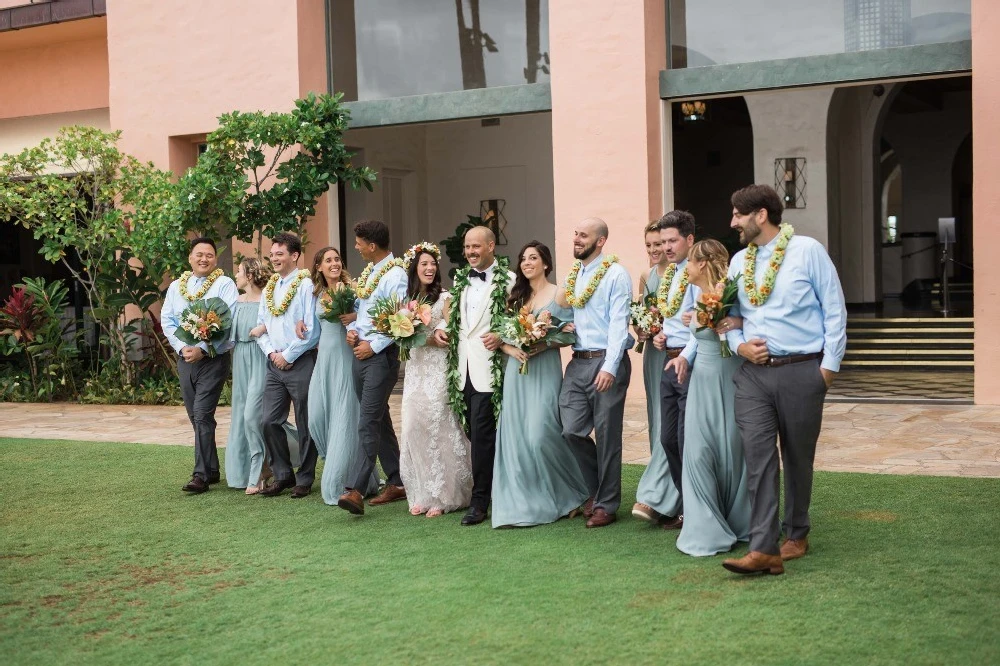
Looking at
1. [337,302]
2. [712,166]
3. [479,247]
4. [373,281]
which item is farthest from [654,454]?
[712,166]

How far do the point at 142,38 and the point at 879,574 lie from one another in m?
12.6

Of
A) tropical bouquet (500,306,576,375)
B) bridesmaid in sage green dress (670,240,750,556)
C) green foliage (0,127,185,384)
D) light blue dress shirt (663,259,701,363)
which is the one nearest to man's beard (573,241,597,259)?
tropical bouquet (500,306,576,375)

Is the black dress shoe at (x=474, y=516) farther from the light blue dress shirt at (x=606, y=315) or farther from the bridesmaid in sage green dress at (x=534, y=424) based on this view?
the light blue dress shirt at (x=606, y=315)

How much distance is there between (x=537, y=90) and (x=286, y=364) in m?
5.99

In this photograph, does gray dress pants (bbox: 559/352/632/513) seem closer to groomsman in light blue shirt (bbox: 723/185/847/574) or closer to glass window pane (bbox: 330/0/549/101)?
groomsman in light blue shirt (bbox: 723/185/847/574)

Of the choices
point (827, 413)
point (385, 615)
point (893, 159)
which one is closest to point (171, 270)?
point (827, 413)

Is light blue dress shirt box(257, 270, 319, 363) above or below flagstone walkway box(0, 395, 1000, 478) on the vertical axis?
above

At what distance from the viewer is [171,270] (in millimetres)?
13688

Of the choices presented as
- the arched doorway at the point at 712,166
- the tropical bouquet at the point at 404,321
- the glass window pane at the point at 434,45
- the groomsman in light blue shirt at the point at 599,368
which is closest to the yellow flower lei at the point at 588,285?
the groomsman in light blue shirt at the point at 599,368

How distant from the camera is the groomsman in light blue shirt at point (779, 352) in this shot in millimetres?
5852

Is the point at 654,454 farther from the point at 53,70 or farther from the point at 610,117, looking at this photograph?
the point at 53,70

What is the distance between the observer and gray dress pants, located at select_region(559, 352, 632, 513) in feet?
23.4

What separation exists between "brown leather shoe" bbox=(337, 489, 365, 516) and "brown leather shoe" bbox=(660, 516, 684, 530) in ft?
6.17

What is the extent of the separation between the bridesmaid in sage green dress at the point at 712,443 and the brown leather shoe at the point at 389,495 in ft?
7.79
